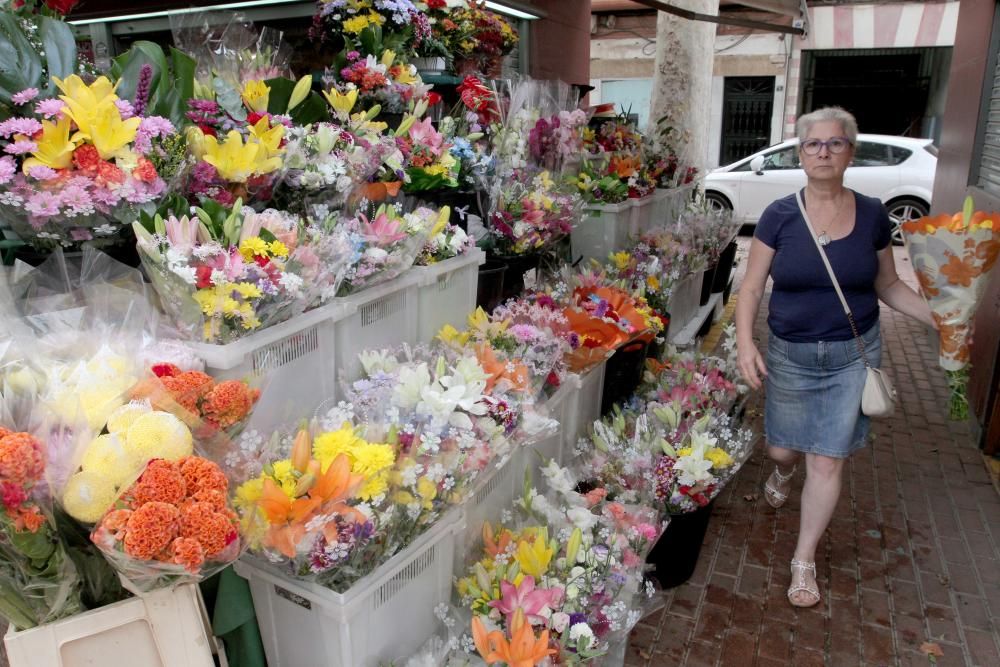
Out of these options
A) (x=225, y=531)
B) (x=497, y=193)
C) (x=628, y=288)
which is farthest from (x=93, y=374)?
(x=628, y=288)

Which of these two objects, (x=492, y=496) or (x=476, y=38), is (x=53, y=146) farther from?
(x=476, y=38)

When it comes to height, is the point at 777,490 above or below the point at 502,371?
below

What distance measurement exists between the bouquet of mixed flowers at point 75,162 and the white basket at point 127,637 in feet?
3.25

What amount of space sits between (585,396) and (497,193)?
3.09ft

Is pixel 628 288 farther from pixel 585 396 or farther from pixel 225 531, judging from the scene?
pixel 225 531

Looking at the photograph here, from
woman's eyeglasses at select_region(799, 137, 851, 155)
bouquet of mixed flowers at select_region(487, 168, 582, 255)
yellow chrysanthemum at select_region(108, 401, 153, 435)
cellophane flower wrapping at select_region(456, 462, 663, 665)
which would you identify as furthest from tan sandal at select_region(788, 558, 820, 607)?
yellow chrysanthemum at select_region(108, 401, 153, 435)

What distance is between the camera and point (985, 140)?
484 cm

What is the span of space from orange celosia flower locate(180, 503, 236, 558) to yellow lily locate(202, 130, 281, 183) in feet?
3.86

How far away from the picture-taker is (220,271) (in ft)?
6.14

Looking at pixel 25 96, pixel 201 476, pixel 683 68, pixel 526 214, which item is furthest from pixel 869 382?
pixel 683 68

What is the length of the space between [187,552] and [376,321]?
50.5 inches

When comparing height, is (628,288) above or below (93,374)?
below

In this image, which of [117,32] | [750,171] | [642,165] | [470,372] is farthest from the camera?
[750,171]

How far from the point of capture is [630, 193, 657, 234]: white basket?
16.0 feet
